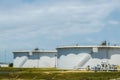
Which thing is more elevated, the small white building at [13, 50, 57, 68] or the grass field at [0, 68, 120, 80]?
the small white building at [13, 50, 57, 68]

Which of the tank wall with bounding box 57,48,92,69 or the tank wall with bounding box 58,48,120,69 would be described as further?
the tank wall with bounding box 57,48,92,69

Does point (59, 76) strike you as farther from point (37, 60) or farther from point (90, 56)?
point (37, 60)

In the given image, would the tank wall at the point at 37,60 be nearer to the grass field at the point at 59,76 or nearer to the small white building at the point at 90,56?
the small white building at the point at 90,56

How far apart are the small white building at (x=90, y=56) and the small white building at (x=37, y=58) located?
3139 cm

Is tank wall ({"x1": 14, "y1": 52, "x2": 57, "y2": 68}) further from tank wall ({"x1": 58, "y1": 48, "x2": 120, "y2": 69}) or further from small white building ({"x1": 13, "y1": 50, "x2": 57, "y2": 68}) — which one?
tank wall ({"x1": 58, "y1": 48, "x2": 120, "y2": 69})

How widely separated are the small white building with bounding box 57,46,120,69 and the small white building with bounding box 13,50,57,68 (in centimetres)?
3139

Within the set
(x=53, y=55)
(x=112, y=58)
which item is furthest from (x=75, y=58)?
(x=53, y=55)

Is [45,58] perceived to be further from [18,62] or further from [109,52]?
[109,52]

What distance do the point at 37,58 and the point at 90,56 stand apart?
3780 cm

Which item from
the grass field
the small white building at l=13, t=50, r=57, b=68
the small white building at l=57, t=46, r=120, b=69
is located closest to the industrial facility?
the small white building at l=57, t=46, r=120, b=69

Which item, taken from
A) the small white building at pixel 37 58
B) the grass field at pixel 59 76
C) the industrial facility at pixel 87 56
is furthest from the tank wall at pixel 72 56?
the grass field at pixel 59 76

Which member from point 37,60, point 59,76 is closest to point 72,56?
point 37,60

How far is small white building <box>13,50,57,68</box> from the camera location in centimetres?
15300

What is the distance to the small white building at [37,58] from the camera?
153000 millimetres
